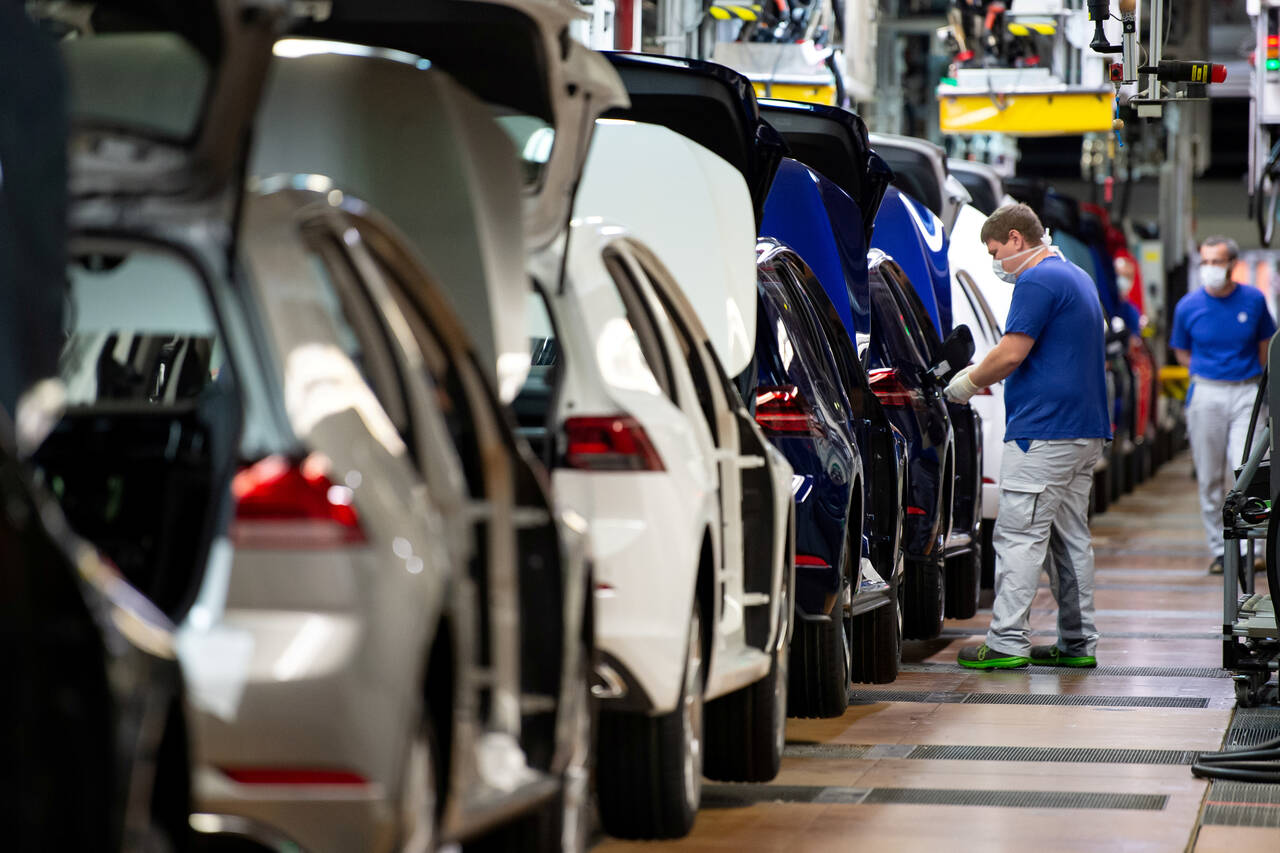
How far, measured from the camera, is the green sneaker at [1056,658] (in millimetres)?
10258

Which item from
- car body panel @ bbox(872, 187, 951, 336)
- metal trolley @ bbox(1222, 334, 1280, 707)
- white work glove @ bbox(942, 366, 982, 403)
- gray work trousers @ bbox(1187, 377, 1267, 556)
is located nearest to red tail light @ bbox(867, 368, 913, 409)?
white work glove @ bbox(942, 366, 982, 403)

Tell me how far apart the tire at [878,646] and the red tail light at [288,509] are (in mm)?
6204

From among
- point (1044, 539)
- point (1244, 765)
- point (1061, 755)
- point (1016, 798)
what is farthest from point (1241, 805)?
point (1044, 539)

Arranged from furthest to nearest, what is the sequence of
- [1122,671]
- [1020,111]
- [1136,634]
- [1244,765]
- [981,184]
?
[1020,111], [981,184], [1136,634], [1122,671], [1244,765]

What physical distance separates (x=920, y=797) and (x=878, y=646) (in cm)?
263

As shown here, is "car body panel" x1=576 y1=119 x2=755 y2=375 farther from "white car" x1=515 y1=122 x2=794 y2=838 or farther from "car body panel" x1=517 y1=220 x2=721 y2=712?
"car body panel" x1=517 y1=220 x2=721 y2=712

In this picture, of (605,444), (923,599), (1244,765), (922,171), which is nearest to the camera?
(605,444)

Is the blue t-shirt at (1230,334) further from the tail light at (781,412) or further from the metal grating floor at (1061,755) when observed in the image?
the tail light at (781,412)

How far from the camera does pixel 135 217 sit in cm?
365

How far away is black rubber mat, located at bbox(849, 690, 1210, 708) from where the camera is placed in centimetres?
909

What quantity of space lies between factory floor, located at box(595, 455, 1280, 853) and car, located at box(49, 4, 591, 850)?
5.88 feet

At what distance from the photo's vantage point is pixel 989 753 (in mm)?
7828

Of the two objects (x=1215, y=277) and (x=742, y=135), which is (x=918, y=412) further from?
(x=1215, y=277)

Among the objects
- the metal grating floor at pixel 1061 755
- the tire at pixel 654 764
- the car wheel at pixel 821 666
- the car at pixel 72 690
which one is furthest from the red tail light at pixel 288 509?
the car wheel at pixel 821 666
